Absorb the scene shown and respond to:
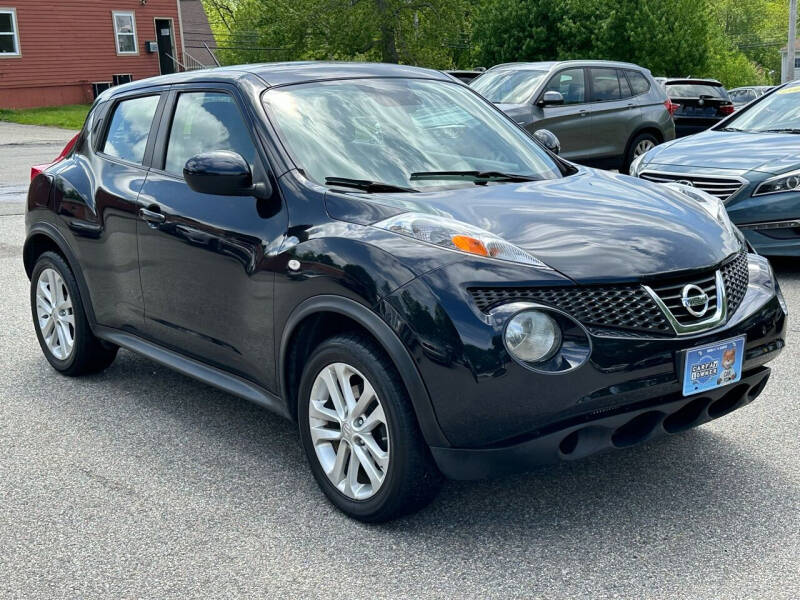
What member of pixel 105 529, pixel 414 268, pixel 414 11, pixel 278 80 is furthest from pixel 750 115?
pixel 414 11

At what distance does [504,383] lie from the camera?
3.45m

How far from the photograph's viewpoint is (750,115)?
32.6 feet

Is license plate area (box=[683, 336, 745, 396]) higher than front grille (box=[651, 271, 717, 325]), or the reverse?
front grille (box=[651, 271, 717, 325])

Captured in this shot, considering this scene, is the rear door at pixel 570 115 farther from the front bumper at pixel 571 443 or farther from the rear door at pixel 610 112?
the front bumper at pixel 571 443

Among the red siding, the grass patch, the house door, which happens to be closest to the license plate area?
the grass patch

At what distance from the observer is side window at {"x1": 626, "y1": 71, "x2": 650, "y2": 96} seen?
15242mm

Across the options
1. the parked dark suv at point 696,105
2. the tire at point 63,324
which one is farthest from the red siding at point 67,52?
the tire at point 63,324

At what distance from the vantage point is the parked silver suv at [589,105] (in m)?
13.9

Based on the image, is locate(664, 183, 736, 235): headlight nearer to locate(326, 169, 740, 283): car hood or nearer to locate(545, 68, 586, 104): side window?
locate(326, 169, 740, 283): car hood

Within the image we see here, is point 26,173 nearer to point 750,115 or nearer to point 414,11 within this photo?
point 750,115

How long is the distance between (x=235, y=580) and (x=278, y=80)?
2.29 metres

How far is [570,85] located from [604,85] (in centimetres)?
72

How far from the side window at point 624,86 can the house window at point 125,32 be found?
2725 centimetres

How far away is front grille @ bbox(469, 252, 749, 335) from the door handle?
→ 1918 mm
